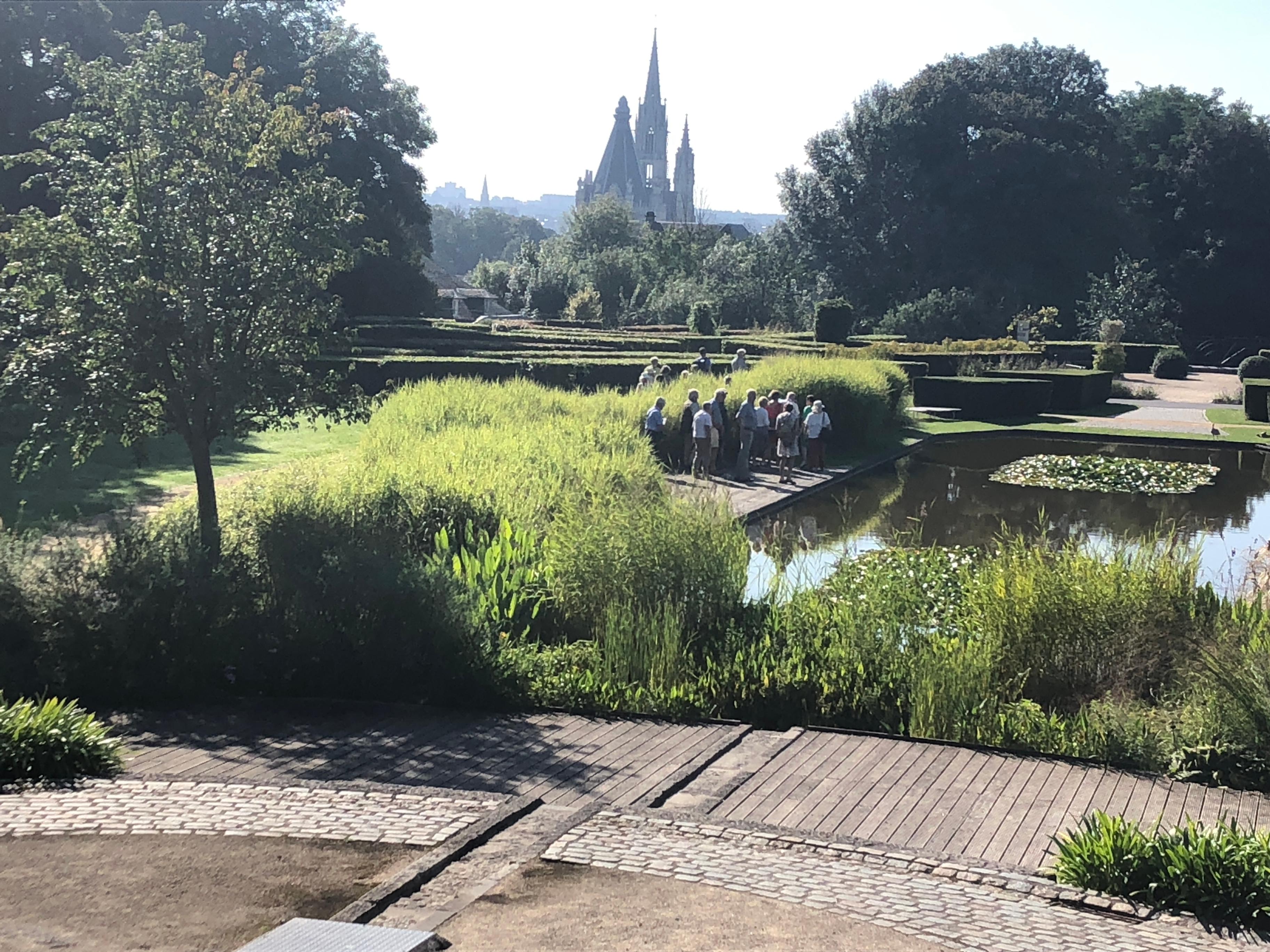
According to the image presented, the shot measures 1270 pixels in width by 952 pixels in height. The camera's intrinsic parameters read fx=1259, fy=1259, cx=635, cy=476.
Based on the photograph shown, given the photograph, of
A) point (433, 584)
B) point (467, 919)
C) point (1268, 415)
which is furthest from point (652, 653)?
point (1268, 415)

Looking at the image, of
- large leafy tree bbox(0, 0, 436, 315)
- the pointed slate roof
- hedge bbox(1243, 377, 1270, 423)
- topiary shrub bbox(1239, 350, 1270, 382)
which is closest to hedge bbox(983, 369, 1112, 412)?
hedge bbox(1243, 377, 1270, 423)

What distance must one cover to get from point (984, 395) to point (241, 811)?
27837 millimetres

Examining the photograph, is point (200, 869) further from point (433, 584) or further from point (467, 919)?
point (433, 584)

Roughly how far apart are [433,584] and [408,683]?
75cm

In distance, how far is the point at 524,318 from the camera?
61406 mm

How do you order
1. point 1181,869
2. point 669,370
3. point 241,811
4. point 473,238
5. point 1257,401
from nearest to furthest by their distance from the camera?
point 1181,869, point 241,811, point 669,370, point 1257,401, point 473,238

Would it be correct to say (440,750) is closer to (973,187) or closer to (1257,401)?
(1257,401)

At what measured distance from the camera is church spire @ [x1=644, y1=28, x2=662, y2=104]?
16938cm

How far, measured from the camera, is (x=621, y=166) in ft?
533

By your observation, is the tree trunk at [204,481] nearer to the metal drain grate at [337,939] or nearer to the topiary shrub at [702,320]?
the metal drain grate at [337,939]

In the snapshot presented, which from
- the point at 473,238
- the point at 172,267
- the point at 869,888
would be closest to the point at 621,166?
the point at 473,238

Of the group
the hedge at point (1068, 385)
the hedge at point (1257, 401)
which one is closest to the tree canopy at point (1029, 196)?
the hedge at point (1068, 385)

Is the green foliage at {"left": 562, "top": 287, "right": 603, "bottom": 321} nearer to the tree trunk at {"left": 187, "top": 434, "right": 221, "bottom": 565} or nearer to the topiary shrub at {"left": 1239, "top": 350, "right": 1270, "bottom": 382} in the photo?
the topiary shrub at {"left": 1239, "top": 350, "right": 1270, "bottom": 382}

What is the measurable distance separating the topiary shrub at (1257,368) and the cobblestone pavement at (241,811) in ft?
140
